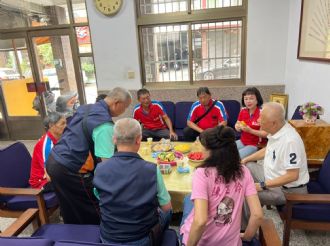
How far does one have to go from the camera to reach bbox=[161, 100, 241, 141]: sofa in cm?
378

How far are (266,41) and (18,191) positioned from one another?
3.73m

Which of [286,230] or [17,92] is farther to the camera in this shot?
[17,92]

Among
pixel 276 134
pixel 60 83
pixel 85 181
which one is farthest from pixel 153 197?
pixel 60 83

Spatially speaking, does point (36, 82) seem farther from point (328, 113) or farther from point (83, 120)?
point (328, 113)

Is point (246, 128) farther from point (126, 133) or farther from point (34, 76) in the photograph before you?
point (34, 76)

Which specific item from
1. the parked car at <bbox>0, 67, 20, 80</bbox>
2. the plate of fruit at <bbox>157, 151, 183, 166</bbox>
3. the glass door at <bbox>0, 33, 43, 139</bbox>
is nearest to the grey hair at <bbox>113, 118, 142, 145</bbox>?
the plate of fruit at <bbox>157, 151, 183, 166</bbox>

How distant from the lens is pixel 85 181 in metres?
1.88

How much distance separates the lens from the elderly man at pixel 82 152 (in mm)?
1694

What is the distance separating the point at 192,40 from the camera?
411 cm

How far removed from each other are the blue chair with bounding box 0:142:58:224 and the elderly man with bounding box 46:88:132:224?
189 millimetres

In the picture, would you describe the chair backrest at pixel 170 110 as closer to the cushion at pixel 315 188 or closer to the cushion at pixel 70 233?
the cushion at pixel 315 188

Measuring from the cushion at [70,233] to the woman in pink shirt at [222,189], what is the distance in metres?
0.70

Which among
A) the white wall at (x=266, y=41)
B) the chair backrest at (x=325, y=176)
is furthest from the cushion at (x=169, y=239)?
the white wall at (x=266, y=41)

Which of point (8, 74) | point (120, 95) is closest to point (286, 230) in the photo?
point (120, 95)
